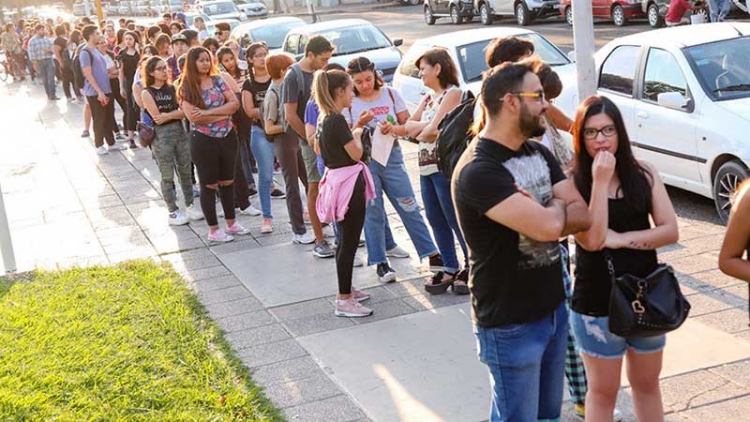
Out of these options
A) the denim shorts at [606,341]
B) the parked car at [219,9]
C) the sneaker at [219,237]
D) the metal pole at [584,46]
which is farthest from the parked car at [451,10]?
the denim shorts at [606,341]

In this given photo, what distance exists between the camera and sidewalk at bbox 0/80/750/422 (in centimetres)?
560

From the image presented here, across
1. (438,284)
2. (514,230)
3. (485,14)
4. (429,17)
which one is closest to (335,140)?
(438,284)

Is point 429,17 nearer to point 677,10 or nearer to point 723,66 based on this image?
point 677,10

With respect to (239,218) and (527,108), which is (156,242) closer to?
(239,218)

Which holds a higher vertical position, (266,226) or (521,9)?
(521,9)

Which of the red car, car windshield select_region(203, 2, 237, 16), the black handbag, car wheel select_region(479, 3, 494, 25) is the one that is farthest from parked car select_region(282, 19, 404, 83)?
car windshield select_region(203, 2, 237, 16)

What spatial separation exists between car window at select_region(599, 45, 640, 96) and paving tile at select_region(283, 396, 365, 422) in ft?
16.8

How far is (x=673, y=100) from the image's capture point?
28.7 ft

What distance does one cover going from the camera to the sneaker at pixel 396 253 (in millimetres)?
8633

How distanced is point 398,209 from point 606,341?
3959mm

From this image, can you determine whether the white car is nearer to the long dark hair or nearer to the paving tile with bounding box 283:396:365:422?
the paving tile with bounding box 283:396:365:422

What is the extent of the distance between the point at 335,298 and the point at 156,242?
2.85 metres

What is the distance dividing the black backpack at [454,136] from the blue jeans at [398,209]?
167 centimetres

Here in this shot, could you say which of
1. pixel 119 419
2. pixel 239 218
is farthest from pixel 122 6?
pixel 119 419
